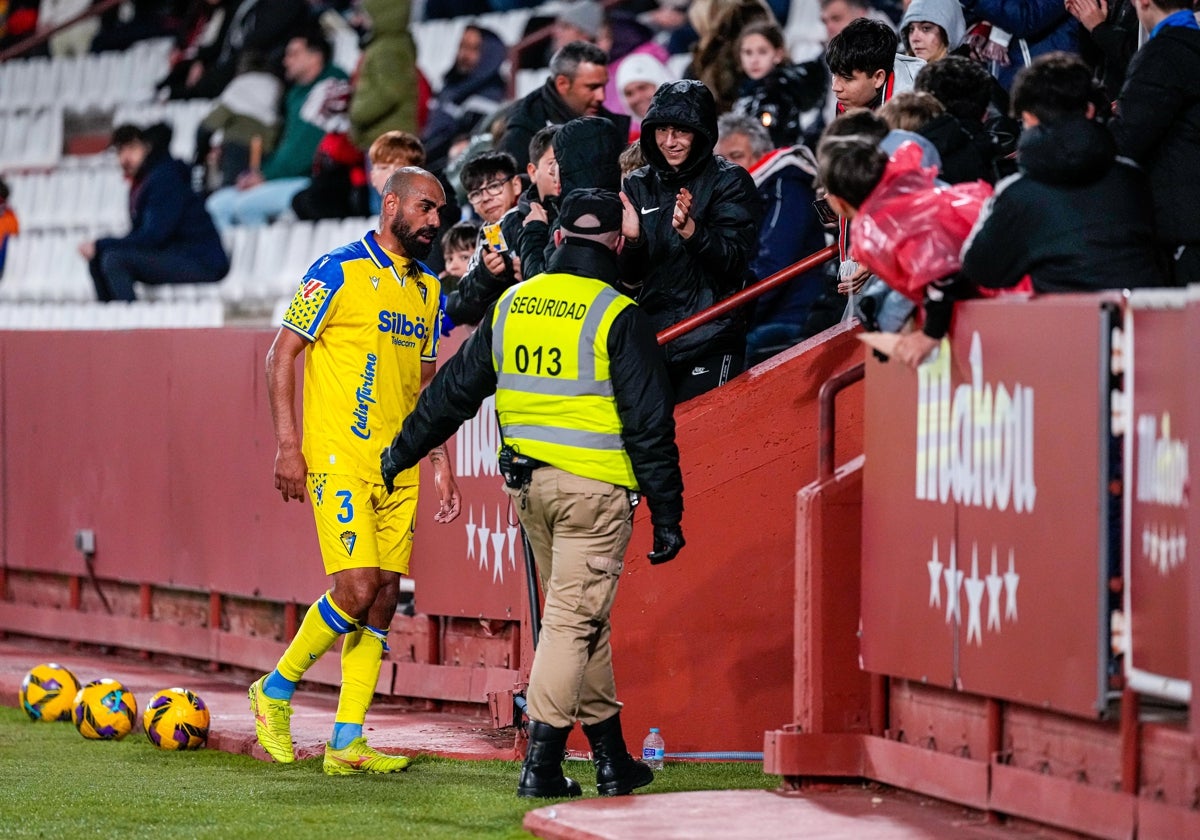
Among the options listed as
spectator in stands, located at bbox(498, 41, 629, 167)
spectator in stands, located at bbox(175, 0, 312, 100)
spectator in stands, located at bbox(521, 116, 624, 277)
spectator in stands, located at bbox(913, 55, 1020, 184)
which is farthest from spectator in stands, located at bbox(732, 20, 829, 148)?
spectator in stands, located at bbox(175, 0, 312, 100)

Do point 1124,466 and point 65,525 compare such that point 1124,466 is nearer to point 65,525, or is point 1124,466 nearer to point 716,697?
point 716,697

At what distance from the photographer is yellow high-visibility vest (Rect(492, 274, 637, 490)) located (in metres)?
7.13

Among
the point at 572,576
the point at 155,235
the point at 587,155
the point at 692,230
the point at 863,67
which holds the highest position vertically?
the point at 155,235

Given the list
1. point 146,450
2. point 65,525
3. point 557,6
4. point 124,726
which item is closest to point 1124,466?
point 124,726

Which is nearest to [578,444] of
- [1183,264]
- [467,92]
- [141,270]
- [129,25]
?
[1183,264]

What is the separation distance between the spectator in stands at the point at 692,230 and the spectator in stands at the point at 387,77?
663 centimetres

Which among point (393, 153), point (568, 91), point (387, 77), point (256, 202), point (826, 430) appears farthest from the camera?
point (256, 202)

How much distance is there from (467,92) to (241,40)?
489 cm

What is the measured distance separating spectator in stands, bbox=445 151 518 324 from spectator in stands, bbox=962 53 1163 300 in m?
3.34

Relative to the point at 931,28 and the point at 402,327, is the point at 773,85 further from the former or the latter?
the point at 402,327

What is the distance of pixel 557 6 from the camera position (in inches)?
700

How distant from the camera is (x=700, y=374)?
29.1 feet

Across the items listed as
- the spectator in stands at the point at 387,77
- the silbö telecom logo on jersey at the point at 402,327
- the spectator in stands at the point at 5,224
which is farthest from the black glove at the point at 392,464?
the spectator in stands at the point at 5,224

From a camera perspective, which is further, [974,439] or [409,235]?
[409,235]
